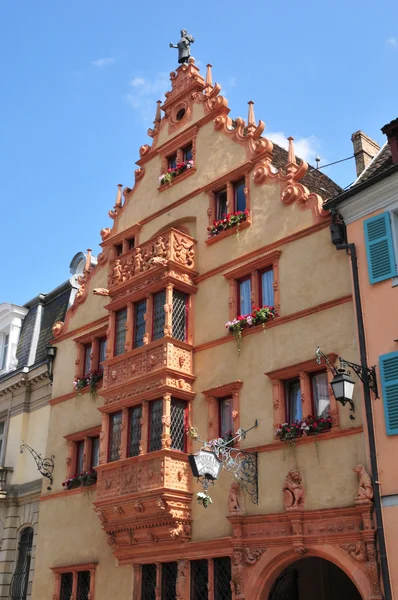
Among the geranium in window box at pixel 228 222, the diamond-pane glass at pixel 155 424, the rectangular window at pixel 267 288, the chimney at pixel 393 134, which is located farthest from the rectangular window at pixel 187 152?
the diamond-pane glass at pixel 155 424

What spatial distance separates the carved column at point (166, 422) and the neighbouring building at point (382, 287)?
607cm

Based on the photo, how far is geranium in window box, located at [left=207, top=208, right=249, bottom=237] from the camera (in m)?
21.2

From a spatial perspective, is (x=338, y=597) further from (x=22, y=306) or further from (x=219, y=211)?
(x=22, y=306)

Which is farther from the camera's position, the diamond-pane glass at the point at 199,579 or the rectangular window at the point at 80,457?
the rectangular window at the point at 80,457

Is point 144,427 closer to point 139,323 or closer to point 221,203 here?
point 139,323

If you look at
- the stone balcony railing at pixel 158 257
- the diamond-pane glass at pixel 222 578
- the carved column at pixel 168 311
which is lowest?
the diamond-pane glass at pixel 222 578

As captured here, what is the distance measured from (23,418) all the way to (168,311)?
10.00m

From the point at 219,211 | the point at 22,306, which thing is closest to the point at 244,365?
the point at 219,211

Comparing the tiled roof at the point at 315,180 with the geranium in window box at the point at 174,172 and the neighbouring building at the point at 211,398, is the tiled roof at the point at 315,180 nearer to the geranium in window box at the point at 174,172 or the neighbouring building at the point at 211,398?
the neighbouring building at the point at 211,398

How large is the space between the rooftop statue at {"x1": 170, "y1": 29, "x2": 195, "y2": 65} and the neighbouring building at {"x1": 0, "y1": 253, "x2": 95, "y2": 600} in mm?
8801

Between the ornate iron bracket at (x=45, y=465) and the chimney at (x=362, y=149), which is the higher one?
the chimney at (x=362, y=149)

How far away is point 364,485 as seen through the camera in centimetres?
1548

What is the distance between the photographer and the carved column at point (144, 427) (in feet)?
65.7

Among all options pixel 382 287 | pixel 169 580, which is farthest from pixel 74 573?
pixel 382 287
